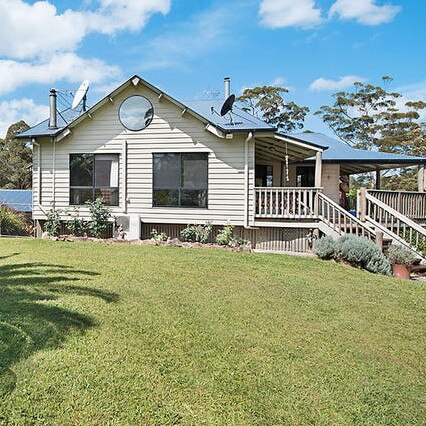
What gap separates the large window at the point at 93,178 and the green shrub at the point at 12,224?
4.32 metres

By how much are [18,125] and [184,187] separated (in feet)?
104

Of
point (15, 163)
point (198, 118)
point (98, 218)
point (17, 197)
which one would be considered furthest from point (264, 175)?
point (15, 163)

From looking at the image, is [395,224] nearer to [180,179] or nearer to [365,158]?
[365,158]

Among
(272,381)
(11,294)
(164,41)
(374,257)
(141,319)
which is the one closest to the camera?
(272,381)

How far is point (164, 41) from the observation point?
58.0ft

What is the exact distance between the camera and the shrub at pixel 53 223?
1398 centimetres

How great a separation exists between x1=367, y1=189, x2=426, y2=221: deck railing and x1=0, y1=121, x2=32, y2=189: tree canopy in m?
34.2

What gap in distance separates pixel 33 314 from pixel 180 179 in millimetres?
9114

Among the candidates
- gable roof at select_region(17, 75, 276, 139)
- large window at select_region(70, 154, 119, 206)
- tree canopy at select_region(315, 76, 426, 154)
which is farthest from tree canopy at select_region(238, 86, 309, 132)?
large window at select_region(70, 154, 119, 206)

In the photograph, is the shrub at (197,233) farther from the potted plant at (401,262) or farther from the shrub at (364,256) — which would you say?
the potted plant at (401,262)

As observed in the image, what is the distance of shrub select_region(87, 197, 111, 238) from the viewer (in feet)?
45.0

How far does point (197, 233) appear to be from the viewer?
13.0 meters

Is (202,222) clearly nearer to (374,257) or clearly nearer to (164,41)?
(374,257)

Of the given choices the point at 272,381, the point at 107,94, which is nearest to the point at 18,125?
the point at 107,94
